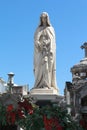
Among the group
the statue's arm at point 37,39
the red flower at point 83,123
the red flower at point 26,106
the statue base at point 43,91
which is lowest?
the red flower at point 83,123

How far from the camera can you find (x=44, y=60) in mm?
10609

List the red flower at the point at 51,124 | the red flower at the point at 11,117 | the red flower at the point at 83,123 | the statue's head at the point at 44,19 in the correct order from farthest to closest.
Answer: the statue's head at the point at 44,19
the red flower at the point at 11,117
the red flower at the point at 83,123
the red flower at the point at 51,124

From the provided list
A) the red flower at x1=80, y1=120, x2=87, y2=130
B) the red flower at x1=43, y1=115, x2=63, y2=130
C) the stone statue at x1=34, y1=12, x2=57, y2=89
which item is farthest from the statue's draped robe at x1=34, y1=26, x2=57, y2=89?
the red flower at x1=43, y1=115, x2=63, y2=130

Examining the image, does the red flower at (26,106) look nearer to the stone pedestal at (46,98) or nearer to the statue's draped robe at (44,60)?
the stone pedestal at (46,98)

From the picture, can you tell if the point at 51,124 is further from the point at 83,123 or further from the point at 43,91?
the point at 43,91

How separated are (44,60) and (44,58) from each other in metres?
0.06

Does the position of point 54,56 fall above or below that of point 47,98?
above

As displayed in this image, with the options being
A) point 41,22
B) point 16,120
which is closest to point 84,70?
point 41,22

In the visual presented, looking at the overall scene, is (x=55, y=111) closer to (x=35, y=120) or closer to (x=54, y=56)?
(x=35, y=120)

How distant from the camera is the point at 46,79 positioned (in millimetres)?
10594

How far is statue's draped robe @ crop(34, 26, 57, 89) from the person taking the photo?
34.8 ft

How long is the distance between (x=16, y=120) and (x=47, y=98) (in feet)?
6.74

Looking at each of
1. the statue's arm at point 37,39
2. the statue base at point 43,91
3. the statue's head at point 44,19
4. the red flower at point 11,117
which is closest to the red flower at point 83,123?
the red flower at point 11,117

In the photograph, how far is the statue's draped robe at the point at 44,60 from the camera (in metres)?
10.6
